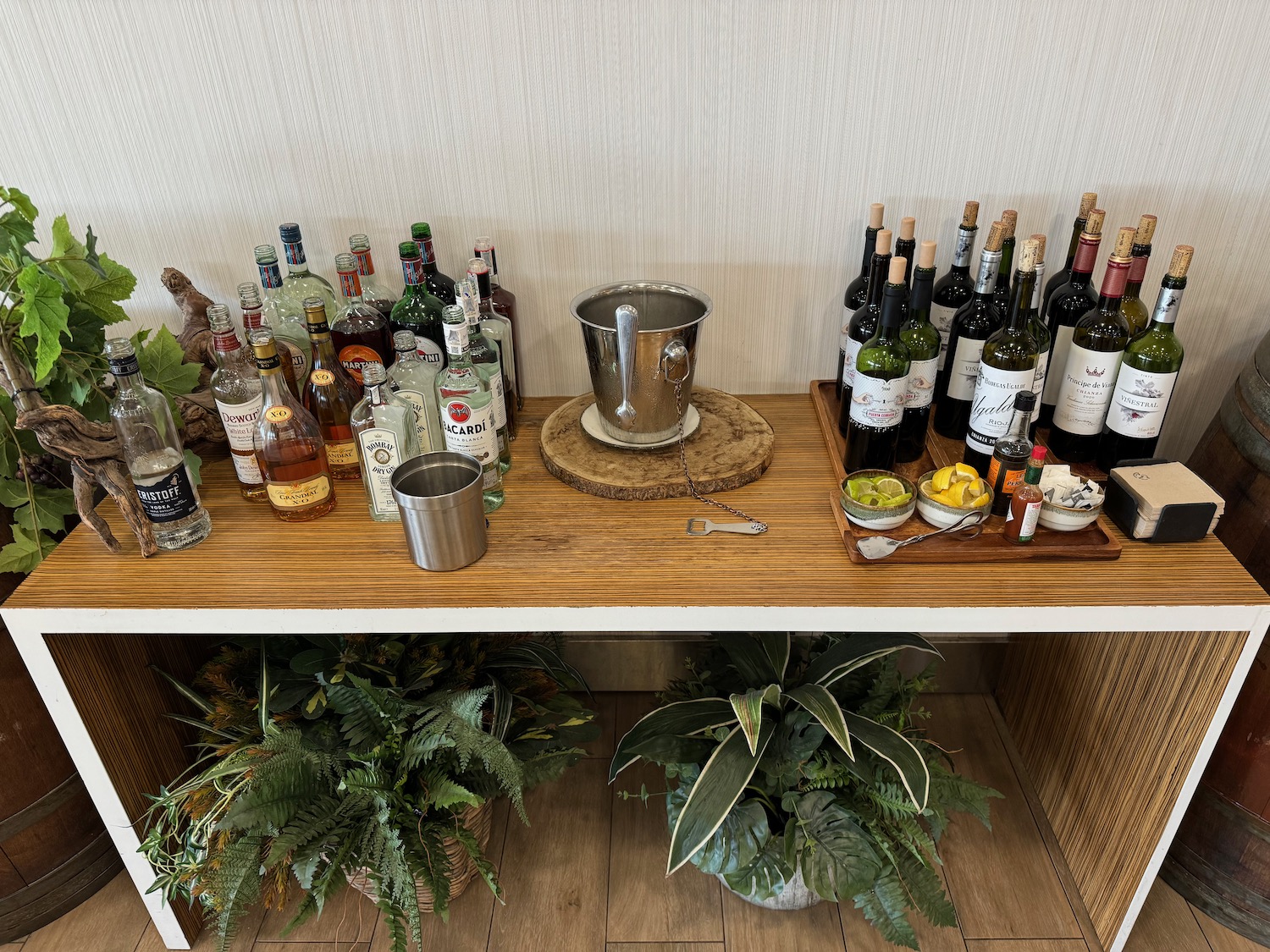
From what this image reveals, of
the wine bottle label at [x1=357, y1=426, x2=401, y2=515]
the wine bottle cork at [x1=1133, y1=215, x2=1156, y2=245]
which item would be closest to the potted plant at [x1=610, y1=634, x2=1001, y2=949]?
the wine bottle label at [x1=357, y1=426, x2=401, y2=515]

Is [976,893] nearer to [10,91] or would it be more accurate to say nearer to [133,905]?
[133,905]

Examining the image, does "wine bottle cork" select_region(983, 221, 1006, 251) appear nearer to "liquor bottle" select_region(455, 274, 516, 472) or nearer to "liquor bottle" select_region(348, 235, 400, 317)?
"liquor bottle" select_region(455, 274, 516, 472)

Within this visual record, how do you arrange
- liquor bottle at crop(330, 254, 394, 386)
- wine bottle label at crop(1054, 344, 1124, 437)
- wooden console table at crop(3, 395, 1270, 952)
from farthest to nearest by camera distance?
liquor bottle at crop(330, 254, 394, 386) < wine bottle label at crop(1054, 344, 1124, 437) < wooden console table at crop(3, 395, 1270, 952)

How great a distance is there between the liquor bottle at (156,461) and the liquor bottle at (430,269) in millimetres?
420

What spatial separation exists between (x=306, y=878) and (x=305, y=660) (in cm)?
32

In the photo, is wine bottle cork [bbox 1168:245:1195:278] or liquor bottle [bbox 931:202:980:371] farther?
liquor bottle [bbox 931:202:980:371]

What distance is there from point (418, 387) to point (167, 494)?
371mm

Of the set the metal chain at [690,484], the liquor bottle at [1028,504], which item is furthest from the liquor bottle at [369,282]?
the liquor bottle at [1028,504]

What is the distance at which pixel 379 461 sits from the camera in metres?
1.23

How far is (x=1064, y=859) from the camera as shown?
5.14 feet

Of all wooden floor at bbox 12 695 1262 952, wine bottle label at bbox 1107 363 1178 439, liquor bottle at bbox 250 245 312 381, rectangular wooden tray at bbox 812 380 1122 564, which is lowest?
wooden floor at bbox 12 695 1262 952

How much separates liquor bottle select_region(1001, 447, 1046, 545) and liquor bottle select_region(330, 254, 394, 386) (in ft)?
3.16

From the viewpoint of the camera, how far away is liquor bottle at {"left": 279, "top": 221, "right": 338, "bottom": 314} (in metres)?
1.33

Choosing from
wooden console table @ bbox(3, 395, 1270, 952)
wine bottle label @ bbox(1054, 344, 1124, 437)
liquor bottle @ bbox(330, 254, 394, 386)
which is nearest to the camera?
wooden console table @ bbox(3, 395, 1270, 952)
